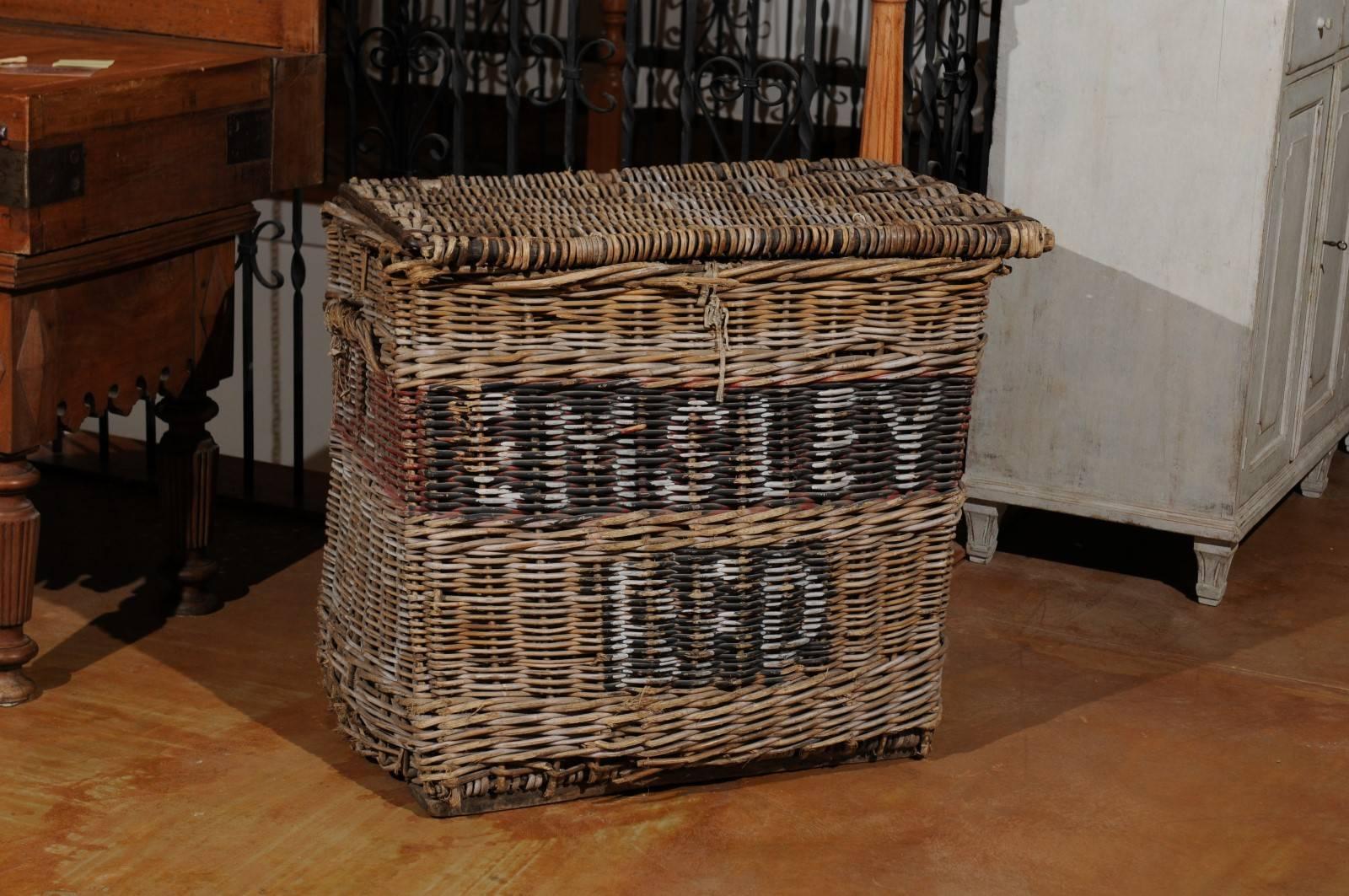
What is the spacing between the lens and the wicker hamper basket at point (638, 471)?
1999mm

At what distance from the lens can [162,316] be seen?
249 centimetres

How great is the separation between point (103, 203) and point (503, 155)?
3.44 metres

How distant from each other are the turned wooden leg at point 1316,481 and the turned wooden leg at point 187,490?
7.36 feet

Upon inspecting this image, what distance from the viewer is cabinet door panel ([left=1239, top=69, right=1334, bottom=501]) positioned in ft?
9.44

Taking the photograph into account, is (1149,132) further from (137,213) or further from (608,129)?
(608,129)

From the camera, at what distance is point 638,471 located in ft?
6.77

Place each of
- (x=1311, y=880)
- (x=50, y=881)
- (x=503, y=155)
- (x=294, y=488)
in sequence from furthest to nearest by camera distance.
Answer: (x=503, y=155) < (x=294, y=488) < (x=1311, y=880) < (x=50, y=881)

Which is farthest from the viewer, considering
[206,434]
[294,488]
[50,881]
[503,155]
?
[503,155]

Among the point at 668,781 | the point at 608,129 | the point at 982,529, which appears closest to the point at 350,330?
the point at 668,781

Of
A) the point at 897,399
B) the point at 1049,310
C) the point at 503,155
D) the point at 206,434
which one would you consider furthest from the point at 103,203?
the point at 503,155

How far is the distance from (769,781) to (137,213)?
115 centimetres

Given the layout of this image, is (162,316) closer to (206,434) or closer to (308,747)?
(206,434)

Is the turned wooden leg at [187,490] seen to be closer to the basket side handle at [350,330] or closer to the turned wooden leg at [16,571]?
the turned wooden leg at [16,571]

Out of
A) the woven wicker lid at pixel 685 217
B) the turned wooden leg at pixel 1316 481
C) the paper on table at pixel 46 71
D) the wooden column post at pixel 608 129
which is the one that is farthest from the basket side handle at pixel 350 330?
the wooden column post at pixel 608 129
